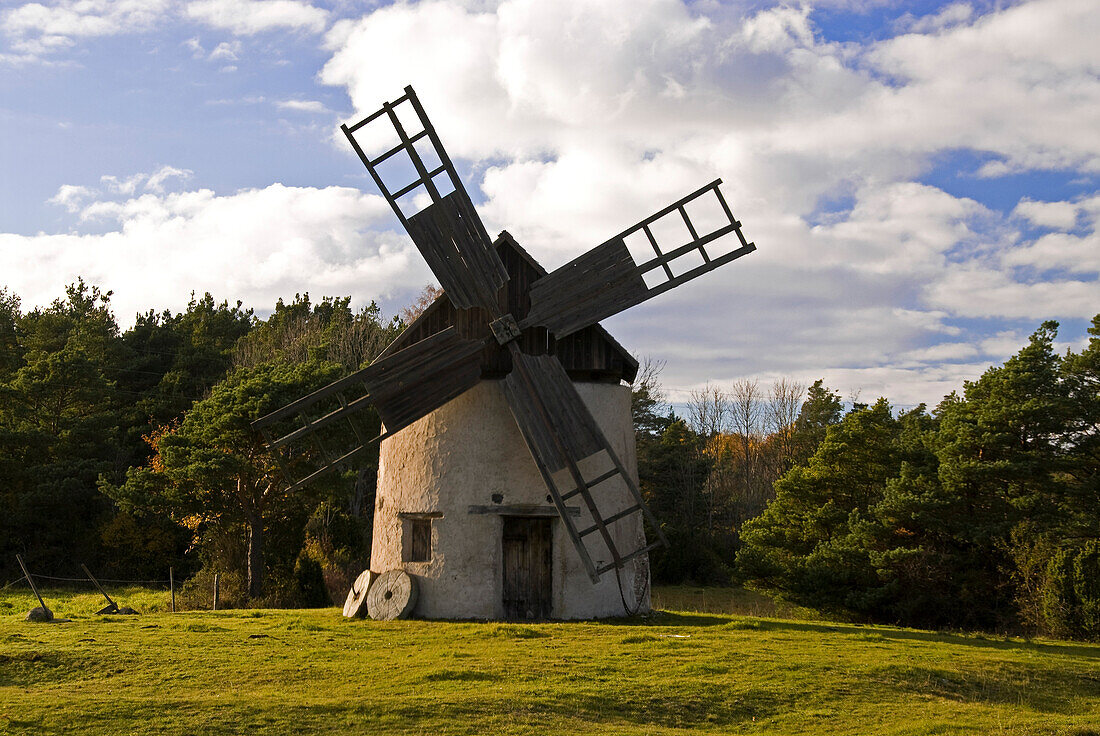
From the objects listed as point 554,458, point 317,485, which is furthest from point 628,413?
point 317,485

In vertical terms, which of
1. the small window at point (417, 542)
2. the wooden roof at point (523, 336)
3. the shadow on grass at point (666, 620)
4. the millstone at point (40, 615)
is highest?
the wooden roof at point (523, 336)

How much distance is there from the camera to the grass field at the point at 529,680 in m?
9.09

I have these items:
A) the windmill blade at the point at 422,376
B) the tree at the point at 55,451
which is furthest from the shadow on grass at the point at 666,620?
the tree at the point at 55,451

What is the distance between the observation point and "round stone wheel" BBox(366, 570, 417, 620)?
1546 centimetres

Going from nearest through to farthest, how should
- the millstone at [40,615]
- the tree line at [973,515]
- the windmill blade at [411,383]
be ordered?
the windmill blade at [411,383], the millstone at [40,615], the tree line at [973,515]

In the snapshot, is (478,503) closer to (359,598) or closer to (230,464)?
(359,598)

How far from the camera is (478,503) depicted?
1558 centimetres

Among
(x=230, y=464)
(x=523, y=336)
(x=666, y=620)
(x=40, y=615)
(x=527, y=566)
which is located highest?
(x=523, y=336)

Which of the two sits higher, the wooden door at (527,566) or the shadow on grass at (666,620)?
the wooden door at (527,566)

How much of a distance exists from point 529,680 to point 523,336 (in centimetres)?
653

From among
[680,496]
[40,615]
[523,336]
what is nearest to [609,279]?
[523,336]

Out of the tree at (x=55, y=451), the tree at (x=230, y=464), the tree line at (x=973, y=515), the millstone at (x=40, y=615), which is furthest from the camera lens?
the tree at (x=55, y=451)

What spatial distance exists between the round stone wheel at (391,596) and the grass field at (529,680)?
40cm

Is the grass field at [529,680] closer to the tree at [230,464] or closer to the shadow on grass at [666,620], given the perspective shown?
the shadow on grass at [666,620]
